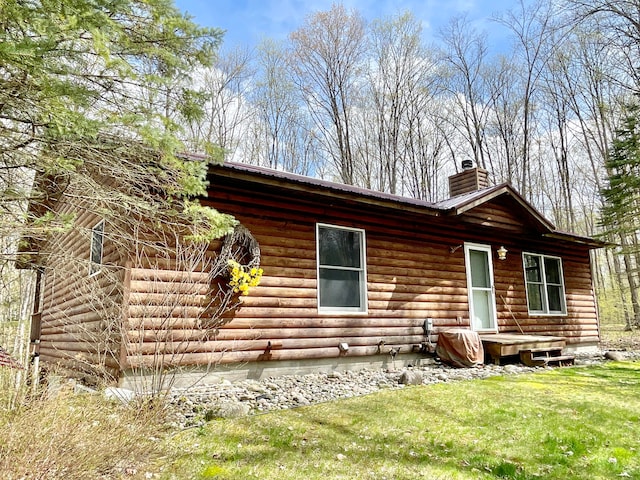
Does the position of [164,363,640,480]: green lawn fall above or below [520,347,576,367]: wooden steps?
below

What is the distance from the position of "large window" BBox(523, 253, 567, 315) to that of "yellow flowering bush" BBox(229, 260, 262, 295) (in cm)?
744

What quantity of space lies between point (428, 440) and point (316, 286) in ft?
12.3

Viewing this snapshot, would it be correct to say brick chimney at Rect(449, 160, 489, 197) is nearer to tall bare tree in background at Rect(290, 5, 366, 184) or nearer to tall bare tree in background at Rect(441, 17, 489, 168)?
tall bare tree in background at Rect(290, 5, 366, 184)

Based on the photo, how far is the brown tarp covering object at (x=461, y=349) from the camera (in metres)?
8.29

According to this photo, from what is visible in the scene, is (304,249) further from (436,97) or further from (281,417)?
(436,97)

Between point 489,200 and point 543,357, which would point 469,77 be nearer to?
point 489,200

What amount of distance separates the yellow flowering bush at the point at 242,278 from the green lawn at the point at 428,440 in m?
2.02

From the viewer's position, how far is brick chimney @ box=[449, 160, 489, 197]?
39.0ft

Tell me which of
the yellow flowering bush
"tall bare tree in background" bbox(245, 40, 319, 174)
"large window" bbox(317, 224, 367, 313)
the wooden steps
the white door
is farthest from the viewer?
"tall bare tree in background" bbox(245, 40, 319, 174)

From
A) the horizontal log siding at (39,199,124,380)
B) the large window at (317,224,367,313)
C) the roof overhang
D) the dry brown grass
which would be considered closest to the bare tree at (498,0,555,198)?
the roof overhang

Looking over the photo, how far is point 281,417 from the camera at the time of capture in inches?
192

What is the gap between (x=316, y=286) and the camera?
7598 mm

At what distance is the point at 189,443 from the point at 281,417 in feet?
3.65

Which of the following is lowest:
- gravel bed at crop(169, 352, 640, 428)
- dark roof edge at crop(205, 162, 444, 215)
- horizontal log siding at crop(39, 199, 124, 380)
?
gravel bed at crop(169, 352, 640, 428)
